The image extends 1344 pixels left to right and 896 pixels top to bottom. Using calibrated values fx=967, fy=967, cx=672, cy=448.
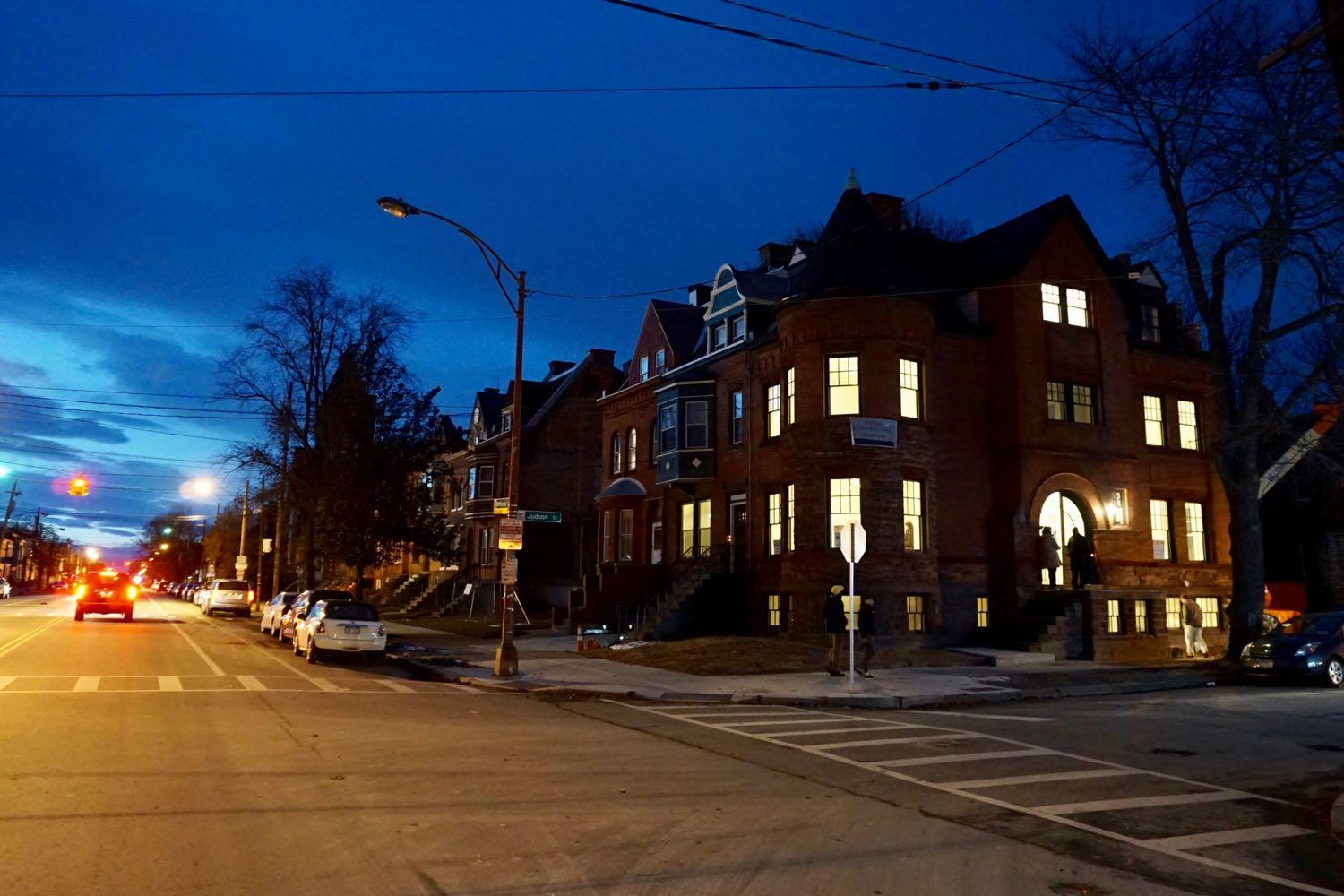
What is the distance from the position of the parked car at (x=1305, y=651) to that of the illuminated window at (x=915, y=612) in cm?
759

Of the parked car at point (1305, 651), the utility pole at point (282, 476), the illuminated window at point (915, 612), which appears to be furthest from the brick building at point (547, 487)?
the parked car at point (1305, 651)

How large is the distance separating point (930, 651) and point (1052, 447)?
298 inches

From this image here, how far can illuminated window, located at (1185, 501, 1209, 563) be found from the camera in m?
31.0

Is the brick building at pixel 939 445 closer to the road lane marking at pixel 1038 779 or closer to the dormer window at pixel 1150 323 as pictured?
the dormer window at pixel 1150 323

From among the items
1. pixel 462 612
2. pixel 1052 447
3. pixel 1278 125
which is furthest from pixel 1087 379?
pixel 462 612

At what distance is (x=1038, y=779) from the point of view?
9680mm

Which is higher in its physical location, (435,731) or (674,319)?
(674,319)

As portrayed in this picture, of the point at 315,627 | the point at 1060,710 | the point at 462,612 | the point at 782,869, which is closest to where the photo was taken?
the point at 782,869

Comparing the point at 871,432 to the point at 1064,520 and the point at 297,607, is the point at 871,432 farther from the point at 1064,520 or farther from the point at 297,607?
the point at 297,607

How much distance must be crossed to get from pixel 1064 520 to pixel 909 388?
630cm

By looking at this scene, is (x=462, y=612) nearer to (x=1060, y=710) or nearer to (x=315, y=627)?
(x=315, y=627)

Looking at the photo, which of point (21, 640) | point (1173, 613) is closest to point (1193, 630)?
point (1173, 613)

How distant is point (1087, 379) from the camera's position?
2859cm

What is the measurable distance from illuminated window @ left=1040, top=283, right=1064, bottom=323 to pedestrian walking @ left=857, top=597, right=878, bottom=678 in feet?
41.8
